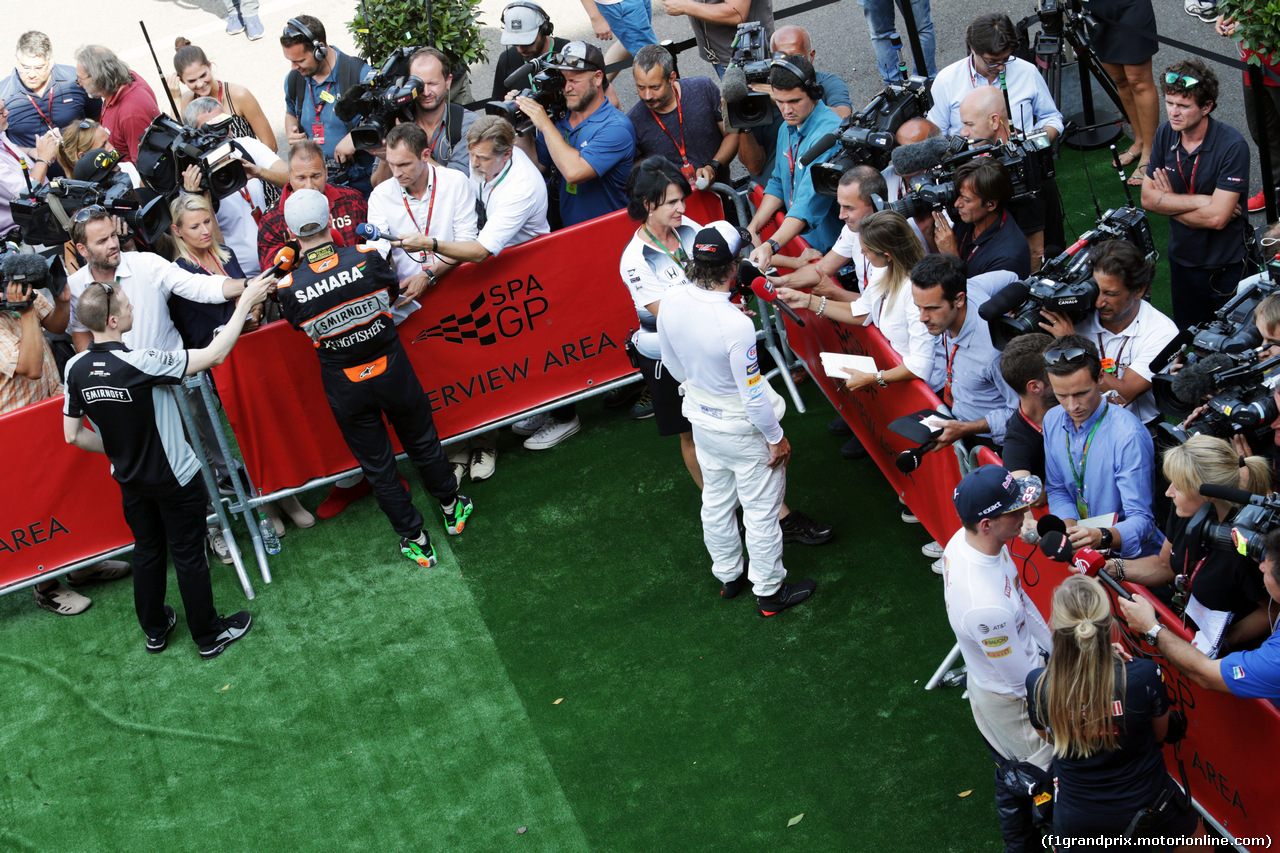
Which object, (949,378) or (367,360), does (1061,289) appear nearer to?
(949,378)

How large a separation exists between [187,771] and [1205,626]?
4.65 metres

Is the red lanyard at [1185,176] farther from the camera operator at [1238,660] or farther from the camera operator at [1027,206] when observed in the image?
the camera operator at [1238,660]

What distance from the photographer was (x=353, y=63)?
8.52 metres

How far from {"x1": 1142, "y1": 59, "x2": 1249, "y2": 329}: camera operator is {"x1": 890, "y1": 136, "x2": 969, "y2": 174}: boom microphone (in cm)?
104

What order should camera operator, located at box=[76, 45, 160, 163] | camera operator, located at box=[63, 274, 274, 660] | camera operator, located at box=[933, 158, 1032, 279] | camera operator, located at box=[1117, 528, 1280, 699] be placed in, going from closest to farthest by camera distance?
camera operator, located at box=[1117, 528, 1280, 699] < camera operator, located at box=[933, 158, 1032, 279] < camera operator, located at box=[63, 274, 274, 660] < camera operator, located at box=[76, 45, 160, 163]

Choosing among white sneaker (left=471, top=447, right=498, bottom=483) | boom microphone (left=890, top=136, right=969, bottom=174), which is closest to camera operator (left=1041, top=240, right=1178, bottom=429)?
boom microphone (left=890, top=136, right=969, bottom=174)

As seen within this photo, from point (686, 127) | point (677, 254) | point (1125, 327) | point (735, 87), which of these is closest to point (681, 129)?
point (686, 127)

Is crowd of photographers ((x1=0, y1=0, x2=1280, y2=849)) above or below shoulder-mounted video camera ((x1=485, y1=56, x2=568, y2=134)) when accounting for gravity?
below

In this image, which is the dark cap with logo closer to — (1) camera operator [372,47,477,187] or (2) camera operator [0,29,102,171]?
(1) camera operator [372,47,477,187]

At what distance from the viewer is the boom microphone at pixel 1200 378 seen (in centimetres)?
446

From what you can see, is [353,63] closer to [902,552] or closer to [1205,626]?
[902,552]

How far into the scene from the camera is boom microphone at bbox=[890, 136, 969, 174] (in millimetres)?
6199

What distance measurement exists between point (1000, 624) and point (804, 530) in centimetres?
239

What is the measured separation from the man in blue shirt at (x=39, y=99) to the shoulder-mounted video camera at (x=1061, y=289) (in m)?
7.52
